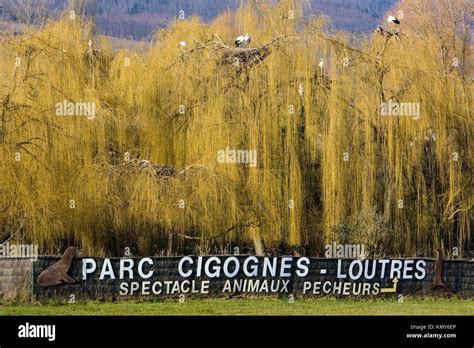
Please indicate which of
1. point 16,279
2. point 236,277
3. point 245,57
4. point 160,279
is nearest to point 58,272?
point 16,279

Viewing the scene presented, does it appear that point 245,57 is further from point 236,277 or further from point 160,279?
point 160,279

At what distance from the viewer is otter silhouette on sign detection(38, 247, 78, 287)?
20.2 meters

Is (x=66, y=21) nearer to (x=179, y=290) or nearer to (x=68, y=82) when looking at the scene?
(x=68, y=82)

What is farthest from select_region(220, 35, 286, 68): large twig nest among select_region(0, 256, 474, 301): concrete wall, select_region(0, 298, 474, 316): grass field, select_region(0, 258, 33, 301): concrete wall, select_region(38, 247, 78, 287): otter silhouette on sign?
select_region(0, 258, 33, 301): concrete wall

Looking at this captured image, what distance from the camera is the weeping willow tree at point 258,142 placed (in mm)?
23219

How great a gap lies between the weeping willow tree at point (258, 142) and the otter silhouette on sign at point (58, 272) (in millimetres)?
2439

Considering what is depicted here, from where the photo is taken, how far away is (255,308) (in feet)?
65.4

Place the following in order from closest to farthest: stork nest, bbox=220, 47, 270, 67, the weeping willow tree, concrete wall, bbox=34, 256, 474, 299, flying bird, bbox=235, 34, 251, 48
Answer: concrete wall, bbox=34, 256, 474, 299, the weeping willow tree, stork nest, bbox=220, 47, 270, 67, flying bird, bbox=235, 34, 251, 48

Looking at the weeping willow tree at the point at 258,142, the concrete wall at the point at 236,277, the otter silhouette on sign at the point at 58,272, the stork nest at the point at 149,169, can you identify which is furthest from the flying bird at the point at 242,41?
the otter silhouette on sign at the point at 58,272

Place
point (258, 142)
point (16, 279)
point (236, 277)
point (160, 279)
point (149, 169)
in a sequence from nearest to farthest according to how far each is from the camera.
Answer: point (16, 279)
point (160, 279)
point (236, 277)
point (149, 169)
point (258, 142)

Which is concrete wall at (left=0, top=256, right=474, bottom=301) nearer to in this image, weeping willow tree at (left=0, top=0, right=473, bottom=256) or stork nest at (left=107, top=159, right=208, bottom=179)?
weeping willow tree at (left=0, top=0, right=473, bottom=256)

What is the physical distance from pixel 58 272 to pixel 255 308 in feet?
13.2

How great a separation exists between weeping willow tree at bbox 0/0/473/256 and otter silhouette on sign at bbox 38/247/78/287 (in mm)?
2439

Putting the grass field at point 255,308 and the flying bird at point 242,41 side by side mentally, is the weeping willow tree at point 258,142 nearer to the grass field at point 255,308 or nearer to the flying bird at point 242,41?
the flying bird at point 242,41
